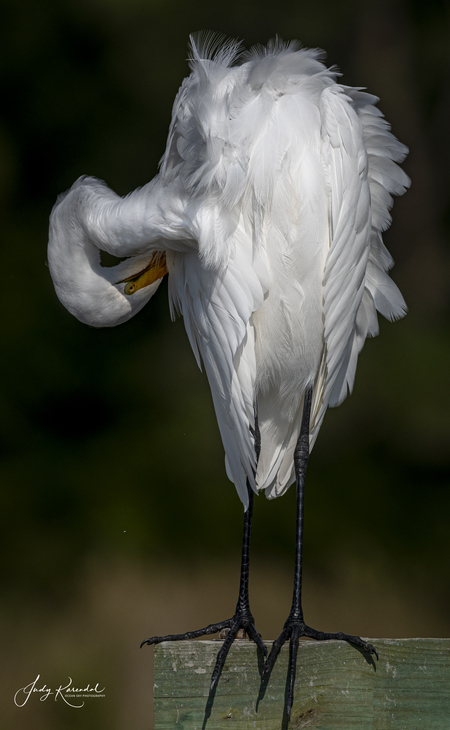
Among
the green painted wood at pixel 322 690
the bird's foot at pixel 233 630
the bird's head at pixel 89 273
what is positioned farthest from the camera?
the bird's head at pixel 89 273

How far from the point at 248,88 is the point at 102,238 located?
1.26 ft

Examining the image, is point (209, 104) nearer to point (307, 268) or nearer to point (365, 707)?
point (307, 268)

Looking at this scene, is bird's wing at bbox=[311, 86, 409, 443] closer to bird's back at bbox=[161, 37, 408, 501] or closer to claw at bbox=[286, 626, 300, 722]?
bird's back at bbox=[161, 37, 408, 501]

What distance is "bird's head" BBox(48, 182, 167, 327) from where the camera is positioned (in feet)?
4.90

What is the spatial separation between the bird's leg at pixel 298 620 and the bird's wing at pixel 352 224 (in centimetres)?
8

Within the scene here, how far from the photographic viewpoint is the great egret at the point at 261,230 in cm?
125

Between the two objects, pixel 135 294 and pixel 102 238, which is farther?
pixel 135 294

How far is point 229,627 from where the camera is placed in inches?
52.8

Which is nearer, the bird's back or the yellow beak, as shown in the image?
the bird's back

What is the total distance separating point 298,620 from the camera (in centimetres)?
119

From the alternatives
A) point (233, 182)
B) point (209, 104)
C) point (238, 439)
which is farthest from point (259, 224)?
point (238, 439)

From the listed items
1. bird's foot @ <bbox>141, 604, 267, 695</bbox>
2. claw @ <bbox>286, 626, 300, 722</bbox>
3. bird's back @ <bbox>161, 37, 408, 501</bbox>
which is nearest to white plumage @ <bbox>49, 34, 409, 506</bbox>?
bird's back @ <bbox>161, 37, 408, 501</bbox>

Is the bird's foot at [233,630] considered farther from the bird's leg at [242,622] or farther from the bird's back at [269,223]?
the bird's back at [269,223]

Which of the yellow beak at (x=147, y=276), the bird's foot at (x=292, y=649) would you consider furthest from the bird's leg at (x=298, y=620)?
the yellow beak at (x=147, y=276)
